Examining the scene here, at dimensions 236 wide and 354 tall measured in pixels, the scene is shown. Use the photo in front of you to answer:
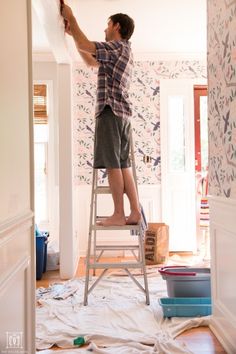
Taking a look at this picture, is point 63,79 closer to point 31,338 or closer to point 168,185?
point 168,185

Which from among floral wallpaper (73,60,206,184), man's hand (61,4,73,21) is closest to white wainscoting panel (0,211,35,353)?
man's hand (61,4,73,21)

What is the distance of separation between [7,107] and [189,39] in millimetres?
3450

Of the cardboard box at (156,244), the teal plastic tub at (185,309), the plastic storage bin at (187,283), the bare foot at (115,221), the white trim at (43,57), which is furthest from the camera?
the white trim at (43,57)

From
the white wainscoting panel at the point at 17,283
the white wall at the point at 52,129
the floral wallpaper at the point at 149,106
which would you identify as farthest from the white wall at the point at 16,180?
the floral wallpaper at the point at 149,106

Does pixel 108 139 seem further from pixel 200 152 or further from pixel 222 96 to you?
pixel 200 152

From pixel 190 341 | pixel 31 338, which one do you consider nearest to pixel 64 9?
pixel 31 338

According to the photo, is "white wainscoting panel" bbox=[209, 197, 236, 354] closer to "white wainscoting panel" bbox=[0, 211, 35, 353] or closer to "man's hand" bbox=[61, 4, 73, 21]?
"white wainscoting panel" bbox=[0, 211, 35, 353]

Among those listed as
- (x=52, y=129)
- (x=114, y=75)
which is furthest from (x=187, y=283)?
(x=52, y=129)

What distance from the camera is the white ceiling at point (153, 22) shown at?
3238 mm

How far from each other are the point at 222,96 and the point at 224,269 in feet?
3.20

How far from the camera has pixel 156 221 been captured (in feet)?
15.0

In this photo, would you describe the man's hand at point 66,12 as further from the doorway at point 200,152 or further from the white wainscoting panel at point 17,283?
the doorway at point 200,152
